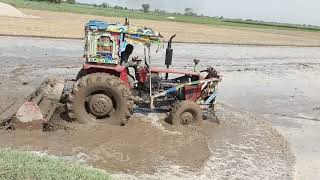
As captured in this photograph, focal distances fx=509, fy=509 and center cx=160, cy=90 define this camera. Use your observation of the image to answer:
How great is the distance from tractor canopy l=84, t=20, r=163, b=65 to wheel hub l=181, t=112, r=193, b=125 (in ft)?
6.38

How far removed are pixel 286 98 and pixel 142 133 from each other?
866 cm

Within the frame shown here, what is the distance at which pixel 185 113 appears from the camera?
39.4ft

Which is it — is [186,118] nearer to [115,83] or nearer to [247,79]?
[115,83]

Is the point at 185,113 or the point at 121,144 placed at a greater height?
the point at 185,113

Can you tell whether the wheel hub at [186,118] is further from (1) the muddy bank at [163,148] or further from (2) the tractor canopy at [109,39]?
(2) the tractor canopy at [109,39]

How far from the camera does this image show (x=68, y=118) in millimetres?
11445

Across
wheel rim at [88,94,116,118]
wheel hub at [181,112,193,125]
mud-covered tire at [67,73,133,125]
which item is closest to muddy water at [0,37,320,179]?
wheel hub at [181,112,193,125]

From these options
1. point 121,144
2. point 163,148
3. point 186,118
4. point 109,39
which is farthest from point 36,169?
point 186,118

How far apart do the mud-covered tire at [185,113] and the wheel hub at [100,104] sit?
160 centimetres

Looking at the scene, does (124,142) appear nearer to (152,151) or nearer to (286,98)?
(152,151)

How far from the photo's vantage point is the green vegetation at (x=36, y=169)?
6.62m

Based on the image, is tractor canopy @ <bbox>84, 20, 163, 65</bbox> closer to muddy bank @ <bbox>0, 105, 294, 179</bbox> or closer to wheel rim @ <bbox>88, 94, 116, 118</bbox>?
wheel rim @ <bbox>88, 94, 116, 118</bbox>

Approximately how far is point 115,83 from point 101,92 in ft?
1.34

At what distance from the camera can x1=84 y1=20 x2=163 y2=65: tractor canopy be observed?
11.3 meters
